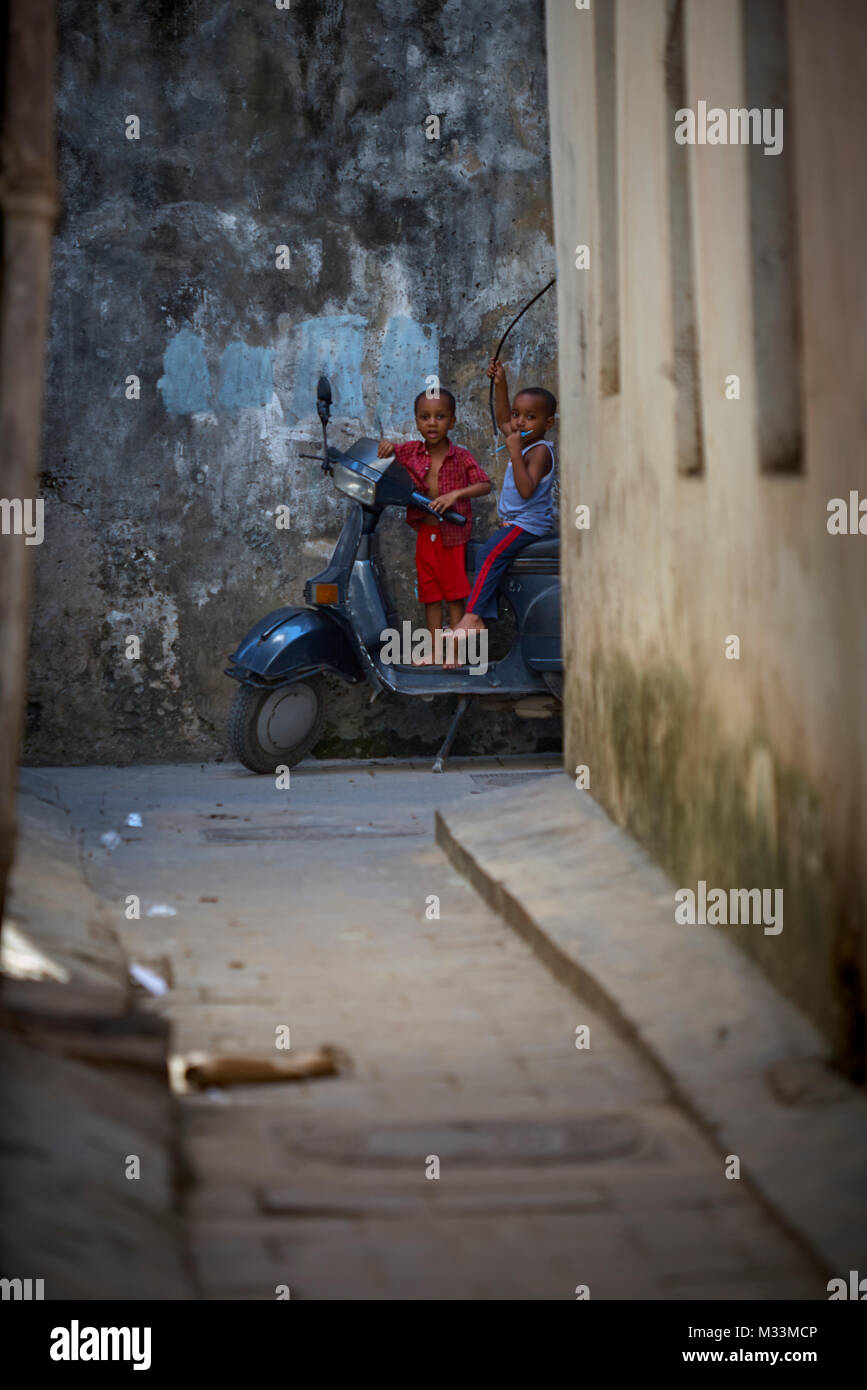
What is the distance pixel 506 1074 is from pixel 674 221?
2500 millimetres

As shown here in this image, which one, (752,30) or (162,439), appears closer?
(752,30)

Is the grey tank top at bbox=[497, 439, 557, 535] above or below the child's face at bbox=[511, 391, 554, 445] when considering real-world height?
below

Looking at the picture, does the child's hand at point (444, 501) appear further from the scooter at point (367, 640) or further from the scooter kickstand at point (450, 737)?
the scooter kickstand at point (450, 737)

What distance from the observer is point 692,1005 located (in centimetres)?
362

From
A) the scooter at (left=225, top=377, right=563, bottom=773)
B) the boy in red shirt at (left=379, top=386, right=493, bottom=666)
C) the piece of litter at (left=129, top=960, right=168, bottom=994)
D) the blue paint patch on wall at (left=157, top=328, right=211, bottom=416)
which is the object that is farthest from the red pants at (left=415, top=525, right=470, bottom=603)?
the piece of litter at (left=129, top=960, right=168, bottom=994)

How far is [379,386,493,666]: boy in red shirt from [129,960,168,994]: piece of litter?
4.38 metres

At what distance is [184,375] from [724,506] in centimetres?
543

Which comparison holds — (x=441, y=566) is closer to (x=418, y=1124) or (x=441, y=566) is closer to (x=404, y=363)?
(x=404, y=363)

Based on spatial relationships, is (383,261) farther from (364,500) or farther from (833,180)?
(833,180)

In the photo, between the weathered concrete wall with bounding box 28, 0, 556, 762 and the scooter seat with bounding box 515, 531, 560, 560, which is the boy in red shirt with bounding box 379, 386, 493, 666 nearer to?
the weathered concrete wall with bounding box 28, 0, 556, 762

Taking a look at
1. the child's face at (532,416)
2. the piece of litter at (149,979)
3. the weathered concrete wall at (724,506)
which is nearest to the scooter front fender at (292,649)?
the child's face at (532,416)

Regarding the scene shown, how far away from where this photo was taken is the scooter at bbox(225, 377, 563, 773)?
26.4ft

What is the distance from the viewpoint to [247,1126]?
313 cm
